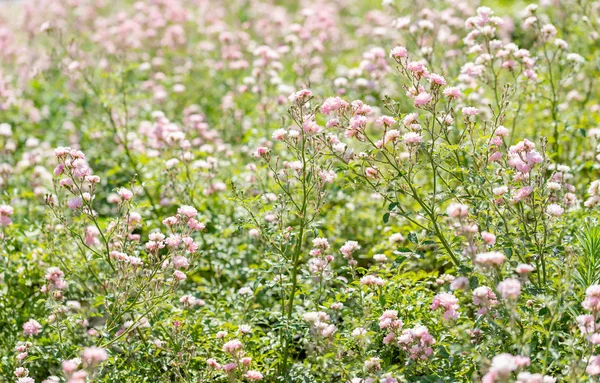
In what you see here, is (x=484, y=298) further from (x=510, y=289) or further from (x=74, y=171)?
(x=74, y=171)

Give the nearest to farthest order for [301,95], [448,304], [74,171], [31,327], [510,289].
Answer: [510,289]
[448,304]
[301,95]
[74,171]
[31,327]

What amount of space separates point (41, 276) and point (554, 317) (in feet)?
11.1

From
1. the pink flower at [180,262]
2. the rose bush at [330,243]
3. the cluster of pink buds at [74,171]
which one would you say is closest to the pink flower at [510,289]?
the rose bush at [330,243]

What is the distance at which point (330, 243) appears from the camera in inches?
198

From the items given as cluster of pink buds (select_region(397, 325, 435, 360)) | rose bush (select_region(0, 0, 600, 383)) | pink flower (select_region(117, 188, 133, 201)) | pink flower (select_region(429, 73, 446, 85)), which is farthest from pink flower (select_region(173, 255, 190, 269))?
pink flower (select_region(429, 73, 446, 85))

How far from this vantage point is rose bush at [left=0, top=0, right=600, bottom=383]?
3242 millimetres

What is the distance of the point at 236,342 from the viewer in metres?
3.39

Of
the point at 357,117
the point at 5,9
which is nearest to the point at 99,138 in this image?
the point at 357,117

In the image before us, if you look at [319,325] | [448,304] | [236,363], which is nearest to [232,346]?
[236,363]

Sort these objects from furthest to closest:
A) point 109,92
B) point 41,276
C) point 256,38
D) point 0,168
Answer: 1. point 256,38
2. point 109,92
3. point 0,168
4. point 41,276

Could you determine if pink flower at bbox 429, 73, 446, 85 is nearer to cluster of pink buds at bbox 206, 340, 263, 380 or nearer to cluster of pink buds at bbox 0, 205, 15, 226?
cluster of pink buds at bbox 206, 340, 263, 380

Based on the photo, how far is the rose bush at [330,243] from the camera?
128 inches

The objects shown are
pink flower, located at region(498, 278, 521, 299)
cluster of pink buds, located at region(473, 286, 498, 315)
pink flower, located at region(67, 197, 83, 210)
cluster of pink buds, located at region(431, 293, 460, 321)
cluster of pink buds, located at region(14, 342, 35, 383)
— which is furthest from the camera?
pink flower, located at region(67, 197, 83, 210)

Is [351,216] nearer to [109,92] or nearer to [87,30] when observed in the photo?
[109,92]
